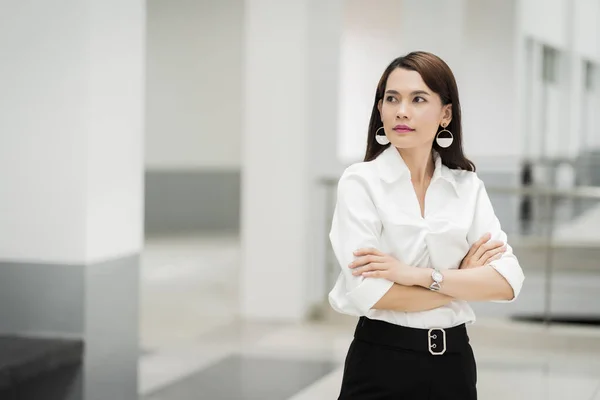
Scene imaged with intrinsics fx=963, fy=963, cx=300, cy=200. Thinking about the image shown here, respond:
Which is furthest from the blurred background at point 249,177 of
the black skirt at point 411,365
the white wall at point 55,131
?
the black skirt at point 411,365

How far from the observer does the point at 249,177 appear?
24.9ft

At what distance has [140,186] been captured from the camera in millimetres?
4316

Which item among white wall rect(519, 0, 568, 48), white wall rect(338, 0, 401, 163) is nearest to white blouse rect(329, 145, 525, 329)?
white wall rect(519, 0, 568, 48)

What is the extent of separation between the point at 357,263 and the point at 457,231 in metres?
0.25

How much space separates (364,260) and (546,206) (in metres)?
5.70

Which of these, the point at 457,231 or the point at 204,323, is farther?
the point at 204,323

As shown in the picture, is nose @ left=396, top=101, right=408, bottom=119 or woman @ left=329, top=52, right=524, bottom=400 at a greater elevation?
nose @ left=396, top=101, right=408, bottom=119

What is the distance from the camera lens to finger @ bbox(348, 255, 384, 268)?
2.17 metres

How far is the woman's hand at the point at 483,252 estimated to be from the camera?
2252mm

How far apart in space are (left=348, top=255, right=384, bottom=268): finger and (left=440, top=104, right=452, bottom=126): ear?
379 millimetres

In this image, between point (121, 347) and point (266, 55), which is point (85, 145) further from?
point (266, 55)

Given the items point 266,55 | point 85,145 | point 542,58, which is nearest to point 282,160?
point 266,55

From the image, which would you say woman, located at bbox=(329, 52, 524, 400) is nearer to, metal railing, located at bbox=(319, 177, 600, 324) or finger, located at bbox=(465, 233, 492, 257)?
finger, located at bbox=(465, 233, 492, 257)

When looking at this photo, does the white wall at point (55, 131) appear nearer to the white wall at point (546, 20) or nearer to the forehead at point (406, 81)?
the forehead at point (406, 81)
